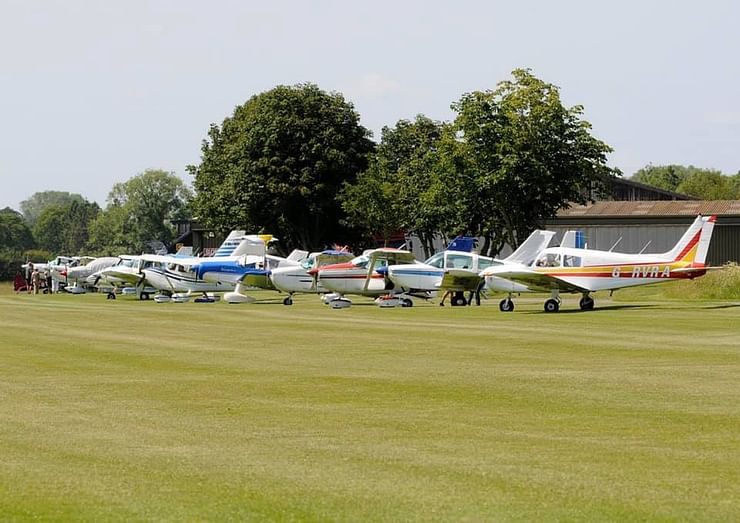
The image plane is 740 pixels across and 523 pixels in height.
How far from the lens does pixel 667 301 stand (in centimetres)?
4712

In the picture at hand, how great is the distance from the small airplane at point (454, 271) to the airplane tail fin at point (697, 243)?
7423 millimetres

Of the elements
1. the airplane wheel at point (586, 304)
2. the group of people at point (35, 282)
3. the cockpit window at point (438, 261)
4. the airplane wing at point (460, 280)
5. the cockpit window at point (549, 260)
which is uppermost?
the cockpit window at point (549, 260)

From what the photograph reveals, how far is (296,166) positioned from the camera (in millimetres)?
86062

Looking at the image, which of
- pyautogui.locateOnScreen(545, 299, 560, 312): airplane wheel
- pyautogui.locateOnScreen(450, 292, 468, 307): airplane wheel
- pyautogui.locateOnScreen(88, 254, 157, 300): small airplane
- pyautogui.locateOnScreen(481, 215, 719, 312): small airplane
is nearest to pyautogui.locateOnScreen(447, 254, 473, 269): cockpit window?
pyautogui.locateOnScreen(450, 292, 468, 307): airplane wheel

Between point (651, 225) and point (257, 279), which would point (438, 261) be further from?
point (651, 225)

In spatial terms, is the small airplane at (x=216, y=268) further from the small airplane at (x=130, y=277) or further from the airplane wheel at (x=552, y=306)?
the airplane wheel at (x=552, y=306)

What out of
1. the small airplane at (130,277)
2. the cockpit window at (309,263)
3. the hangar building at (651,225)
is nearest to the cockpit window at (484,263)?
the cockpit window at (309,263)

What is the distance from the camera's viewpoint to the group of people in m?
81.7

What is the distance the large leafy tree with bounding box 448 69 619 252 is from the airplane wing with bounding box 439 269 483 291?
18.2 m

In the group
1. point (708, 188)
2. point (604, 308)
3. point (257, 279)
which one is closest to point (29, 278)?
point (257, 279)

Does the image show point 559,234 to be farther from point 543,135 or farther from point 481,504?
point 481,504

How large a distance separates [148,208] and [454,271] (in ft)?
499

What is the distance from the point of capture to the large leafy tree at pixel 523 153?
63.8 m

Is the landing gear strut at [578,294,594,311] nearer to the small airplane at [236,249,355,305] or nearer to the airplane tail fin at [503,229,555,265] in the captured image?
the airplane tail fin at [503,229,555,265]
